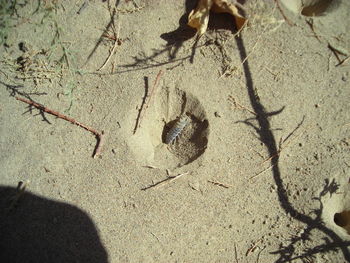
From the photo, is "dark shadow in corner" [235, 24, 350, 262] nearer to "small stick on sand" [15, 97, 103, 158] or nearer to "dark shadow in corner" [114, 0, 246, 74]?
"dark shadow in corner" [114, 0, 246, 74]

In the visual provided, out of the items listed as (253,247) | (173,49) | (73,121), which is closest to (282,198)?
(253,247)

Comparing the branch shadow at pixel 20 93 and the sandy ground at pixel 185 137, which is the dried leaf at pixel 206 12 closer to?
the sandy ground at pixel 185 137

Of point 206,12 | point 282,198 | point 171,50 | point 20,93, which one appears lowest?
point 20,93

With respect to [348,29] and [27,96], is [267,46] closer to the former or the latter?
[348,29]

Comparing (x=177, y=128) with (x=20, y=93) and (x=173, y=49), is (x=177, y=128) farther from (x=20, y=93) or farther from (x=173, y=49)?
(x=20, y=93)

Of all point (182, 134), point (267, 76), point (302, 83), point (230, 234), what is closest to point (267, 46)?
point (267, 76)

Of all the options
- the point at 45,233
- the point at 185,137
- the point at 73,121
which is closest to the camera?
the point at 45,233

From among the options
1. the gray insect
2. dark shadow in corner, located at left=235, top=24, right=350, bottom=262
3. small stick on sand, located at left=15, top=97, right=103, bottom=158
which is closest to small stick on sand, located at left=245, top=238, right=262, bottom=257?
dark shadow in corner, located at left=235, top=24, right=350, bottom=262
